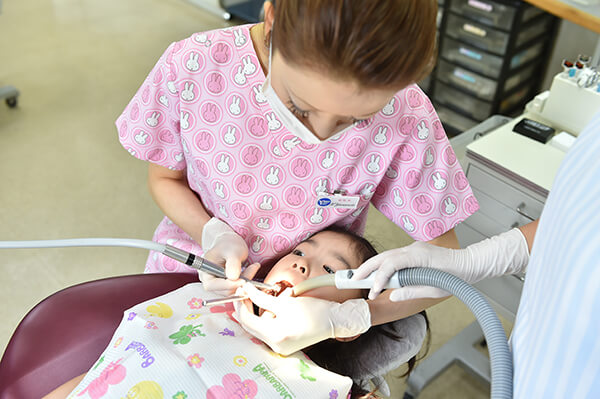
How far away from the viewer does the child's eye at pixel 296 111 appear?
3.24 ft

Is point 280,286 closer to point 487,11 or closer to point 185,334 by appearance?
point 185,334

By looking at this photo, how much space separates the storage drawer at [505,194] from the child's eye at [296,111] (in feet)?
2.81

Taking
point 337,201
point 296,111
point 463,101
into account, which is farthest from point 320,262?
point 463,101

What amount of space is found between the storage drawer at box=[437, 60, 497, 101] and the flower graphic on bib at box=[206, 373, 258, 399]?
2182 mm

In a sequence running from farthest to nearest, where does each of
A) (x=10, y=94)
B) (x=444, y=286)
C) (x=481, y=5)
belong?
(x=10, y=94)
(x=481, y=5)
(x=444, y=286)

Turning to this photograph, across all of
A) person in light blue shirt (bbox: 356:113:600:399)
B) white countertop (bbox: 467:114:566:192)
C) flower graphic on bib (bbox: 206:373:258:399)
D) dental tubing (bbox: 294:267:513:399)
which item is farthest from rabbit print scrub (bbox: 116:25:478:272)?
person in light blue shirt (bbox: 356:113:600:399)

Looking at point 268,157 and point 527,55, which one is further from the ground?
point 268,157

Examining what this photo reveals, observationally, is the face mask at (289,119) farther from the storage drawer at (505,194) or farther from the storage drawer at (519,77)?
the storage drawer at (519,77)

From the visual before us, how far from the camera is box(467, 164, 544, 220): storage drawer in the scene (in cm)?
160

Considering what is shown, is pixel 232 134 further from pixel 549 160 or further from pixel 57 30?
pixel 57 30

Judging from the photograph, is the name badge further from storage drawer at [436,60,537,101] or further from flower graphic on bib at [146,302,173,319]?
storage drawer at [436,60,537,101]

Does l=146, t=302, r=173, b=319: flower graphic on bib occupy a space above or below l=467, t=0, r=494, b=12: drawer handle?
below

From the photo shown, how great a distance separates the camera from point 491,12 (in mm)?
2574

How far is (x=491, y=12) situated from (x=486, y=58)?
22 cm
